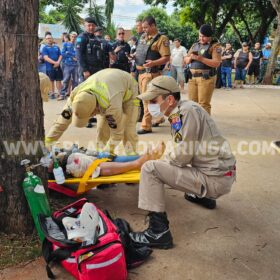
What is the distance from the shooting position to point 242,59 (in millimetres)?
13016

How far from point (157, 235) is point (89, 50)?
4522 mm

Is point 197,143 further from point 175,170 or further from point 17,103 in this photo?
point 17,103

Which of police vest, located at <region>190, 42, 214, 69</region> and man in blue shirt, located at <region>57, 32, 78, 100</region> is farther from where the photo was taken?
man in blue shirt, located at <region>57, 32, 78, 100</region>

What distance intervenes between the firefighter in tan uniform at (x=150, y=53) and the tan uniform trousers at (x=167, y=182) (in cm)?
310

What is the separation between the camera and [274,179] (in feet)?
13.6

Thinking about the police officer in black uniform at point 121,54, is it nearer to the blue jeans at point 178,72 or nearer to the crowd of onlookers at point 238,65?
the blue jeans at point 178,72

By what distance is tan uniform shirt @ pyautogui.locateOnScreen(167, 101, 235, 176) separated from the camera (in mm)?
2609

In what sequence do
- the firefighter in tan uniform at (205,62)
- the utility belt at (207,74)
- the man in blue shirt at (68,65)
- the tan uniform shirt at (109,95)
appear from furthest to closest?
1. the man in blue shirt at (68,65)
2. the utility belt at (207,74)
3. the firefighter in tan uniform at (205,62)
4. the tan uniform shirt at (109,95)

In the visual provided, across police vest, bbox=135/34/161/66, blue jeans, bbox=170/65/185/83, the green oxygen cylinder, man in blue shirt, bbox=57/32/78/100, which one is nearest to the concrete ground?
the green oxygen cylinder

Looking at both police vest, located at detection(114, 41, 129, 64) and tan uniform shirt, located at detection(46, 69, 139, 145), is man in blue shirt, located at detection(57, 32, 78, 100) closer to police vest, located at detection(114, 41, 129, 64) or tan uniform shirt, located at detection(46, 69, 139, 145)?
police vest, located at detection(114, 41, 129, 64)

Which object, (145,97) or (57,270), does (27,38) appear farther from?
(57,270)

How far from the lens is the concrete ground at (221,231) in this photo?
7.97ft

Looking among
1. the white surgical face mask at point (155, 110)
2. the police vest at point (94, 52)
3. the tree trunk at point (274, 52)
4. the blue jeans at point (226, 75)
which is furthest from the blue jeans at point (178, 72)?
the white surgical face mask at point (155, 110)

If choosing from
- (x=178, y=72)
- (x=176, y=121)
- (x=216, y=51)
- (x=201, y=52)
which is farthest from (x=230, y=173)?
(x=178, y=72)
